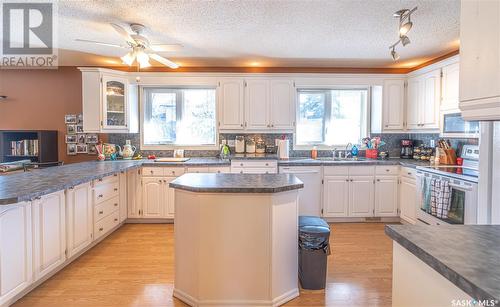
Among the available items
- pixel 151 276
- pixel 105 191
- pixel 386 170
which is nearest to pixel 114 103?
pixel 105 191

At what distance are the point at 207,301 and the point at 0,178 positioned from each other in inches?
93.2

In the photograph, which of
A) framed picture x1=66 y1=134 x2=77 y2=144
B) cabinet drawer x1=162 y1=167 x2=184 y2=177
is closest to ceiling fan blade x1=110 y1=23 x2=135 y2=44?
cabinet drawer x1=162 y1=167 x2=184 y2=177

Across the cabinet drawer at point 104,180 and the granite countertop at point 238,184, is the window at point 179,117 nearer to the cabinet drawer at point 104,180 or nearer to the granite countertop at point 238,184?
the cabinet drawer at point 104,180

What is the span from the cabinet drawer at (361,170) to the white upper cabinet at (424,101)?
0.96 m

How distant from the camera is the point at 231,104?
15.1 feet

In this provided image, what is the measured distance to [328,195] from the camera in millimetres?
4305

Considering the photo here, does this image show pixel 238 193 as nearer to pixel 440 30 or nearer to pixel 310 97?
pixel 440 30

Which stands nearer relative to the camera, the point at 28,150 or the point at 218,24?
the point at 218,24

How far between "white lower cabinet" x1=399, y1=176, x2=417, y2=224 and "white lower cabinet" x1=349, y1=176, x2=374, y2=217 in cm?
42

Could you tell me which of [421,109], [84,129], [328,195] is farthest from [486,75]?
[84,129]

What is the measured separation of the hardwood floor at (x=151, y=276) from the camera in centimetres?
232

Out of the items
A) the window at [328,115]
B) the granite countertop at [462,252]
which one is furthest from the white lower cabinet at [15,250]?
the window at [328,115]

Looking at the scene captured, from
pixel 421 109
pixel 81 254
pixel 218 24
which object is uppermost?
pixel 218 24

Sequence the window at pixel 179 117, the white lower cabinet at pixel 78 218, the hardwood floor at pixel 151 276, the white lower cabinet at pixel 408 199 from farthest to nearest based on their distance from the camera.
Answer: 1. the window at pixel 179 117
2. the white lower cabinet at pixel 408 199
3. the white lower cabinet at pixel 78 218
4. the hardwood floor at pixel 151 276
